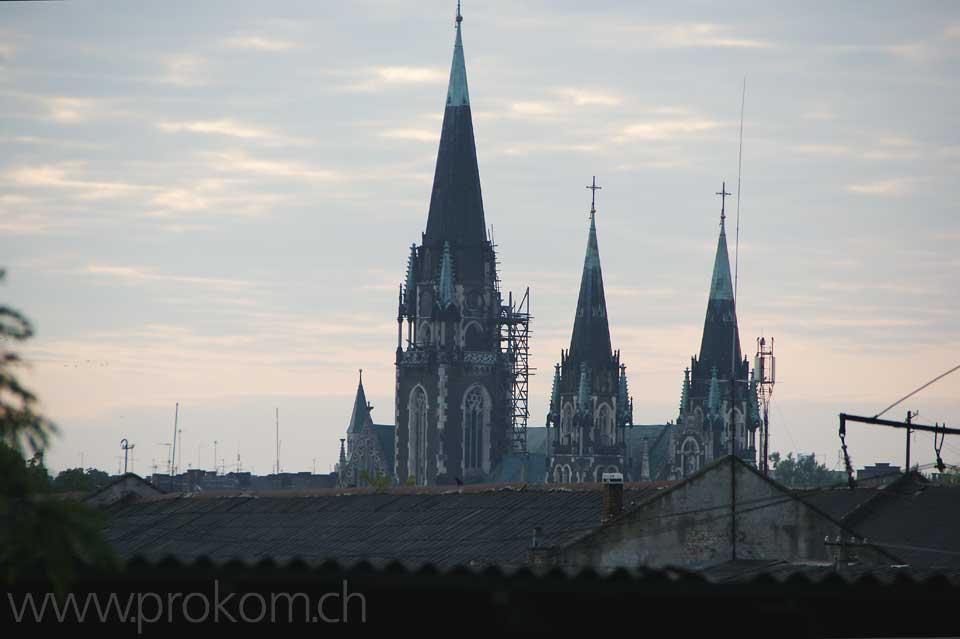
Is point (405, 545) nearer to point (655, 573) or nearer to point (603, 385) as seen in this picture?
point (655, 573)

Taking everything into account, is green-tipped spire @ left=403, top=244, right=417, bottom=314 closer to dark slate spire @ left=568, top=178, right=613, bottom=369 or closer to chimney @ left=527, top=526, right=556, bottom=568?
dark slate spire @ left=568, top=178, right=613, bottom=369

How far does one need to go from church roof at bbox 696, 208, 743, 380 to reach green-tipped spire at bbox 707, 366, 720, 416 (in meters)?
0.69

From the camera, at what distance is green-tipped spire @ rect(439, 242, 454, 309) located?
440 ft

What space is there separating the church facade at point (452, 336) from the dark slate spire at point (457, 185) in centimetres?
7

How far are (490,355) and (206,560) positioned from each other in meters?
123

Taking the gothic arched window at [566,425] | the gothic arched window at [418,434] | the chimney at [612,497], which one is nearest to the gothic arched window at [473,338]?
the gothic arched window at [418,434]

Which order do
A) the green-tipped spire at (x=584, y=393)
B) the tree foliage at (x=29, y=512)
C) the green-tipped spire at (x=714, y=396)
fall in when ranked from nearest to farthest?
1. the tree foliage at (x=29, y=512)
2. the green-tipped spire at (x=584, y=393)
3. the green-tipped spire at (x=714, y=396)

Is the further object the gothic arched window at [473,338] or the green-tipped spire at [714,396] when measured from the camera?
the green-tipped spire at [714,396]

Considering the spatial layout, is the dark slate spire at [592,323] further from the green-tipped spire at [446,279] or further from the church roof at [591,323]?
the green-tipped spire at [446,279]

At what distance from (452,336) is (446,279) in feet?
14.0

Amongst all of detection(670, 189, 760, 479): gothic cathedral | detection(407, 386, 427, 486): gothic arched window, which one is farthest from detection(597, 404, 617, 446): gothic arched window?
detection(407, 386, 427, 486): gothic arched window

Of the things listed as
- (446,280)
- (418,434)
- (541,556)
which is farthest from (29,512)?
(418,434)

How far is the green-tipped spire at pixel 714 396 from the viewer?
148m

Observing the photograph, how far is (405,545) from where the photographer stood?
151 feet
